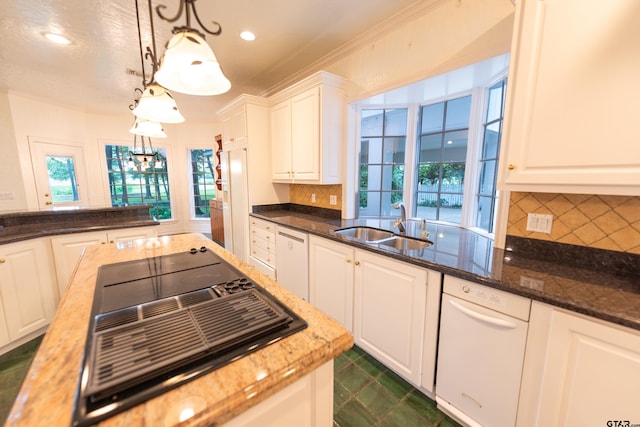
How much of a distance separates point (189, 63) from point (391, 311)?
1699 millimetres

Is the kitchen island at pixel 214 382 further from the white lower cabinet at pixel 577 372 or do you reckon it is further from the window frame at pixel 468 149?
the window frame at pixel 468 149

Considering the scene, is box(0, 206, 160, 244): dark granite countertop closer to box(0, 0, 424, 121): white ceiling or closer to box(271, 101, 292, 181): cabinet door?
box(271, 101, 292, 181): cabinet door

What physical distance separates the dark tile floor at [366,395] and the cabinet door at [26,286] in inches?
9.4

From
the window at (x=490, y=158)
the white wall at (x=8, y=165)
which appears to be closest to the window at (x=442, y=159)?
the window at (x=490, y=158)

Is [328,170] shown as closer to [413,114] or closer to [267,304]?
[413,114]

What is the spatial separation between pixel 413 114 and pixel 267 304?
2401 millimetres

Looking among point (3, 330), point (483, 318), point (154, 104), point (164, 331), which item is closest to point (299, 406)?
point (164, 331)

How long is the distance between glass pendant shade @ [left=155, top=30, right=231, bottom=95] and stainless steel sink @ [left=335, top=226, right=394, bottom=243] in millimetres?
1489

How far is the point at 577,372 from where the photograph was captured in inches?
39.2

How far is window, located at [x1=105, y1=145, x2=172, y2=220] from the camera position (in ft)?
17.4

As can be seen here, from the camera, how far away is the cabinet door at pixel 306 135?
8.33ft

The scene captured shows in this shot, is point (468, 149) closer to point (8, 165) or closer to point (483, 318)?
point (483, 318)

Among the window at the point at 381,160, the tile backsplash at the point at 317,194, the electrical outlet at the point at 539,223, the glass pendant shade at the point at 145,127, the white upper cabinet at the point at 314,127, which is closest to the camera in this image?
the electrical outlet at the point at 539,223

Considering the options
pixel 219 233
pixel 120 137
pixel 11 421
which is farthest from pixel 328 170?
pixel 120 137
